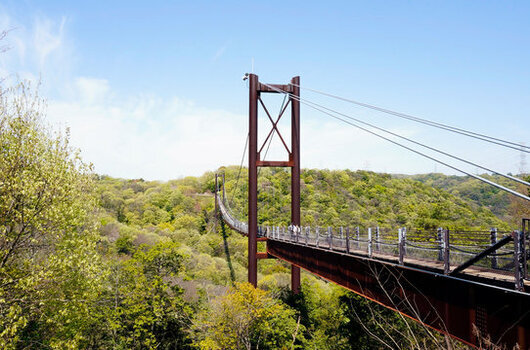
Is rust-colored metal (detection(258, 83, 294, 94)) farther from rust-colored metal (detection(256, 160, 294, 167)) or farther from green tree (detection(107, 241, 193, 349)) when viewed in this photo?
green tree (detection(107, 241, 193, 349))

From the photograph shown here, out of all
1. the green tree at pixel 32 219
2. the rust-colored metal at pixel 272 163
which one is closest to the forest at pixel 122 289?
the green tree at pixel 32 219

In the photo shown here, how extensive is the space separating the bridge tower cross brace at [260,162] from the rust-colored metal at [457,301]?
1053 cm

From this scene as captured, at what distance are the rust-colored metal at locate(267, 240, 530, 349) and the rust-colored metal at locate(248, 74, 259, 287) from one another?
10421 mm

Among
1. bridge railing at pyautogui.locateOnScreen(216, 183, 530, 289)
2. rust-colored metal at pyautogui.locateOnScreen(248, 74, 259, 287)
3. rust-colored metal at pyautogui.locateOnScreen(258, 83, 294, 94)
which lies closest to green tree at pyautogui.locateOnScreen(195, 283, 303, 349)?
rust-colored metal at pyautogui.locateOnScreen(248, 74, 259, 287)

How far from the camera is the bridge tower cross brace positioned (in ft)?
68.5

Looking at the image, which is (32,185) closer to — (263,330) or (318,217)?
(263,330)

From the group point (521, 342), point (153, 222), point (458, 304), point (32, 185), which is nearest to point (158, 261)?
point (32, 185)

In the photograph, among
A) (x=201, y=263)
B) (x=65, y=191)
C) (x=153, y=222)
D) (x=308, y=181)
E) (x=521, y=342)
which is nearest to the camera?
(x=521, y=342)

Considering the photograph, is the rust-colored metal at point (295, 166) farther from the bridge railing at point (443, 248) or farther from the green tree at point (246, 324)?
the bridge railing at point (443, 248)

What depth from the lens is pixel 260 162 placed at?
70.5 feet

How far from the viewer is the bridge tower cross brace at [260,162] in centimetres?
2089

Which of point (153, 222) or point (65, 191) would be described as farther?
point (153, 222)

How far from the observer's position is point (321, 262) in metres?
13.4

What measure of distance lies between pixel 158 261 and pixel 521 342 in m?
18.1
